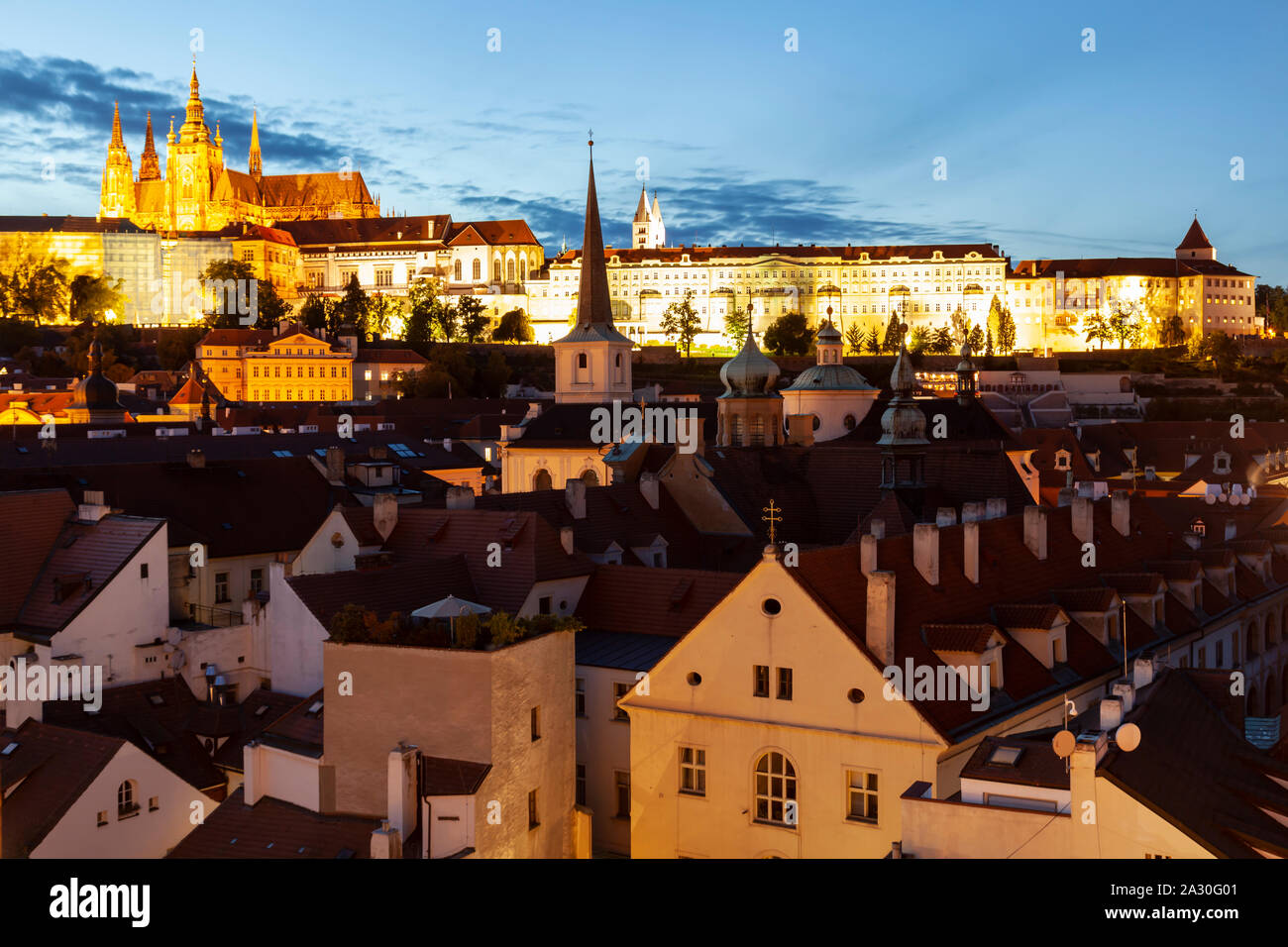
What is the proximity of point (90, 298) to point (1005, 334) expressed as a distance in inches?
3923

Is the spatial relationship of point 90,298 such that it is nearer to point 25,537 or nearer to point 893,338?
point 893,338

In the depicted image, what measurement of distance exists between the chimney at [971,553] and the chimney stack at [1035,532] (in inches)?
112

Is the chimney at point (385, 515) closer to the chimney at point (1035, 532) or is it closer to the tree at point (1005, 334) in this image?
the chimney at point (1035, 532)

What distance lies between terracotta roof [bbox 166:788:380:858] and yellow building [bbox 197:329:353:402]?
311ft

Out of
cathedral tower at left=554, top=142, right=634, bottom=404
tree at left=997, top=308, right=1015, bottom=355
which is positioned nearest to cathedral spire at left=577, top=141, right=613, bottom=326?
cathedral tower at left=554, top=142, right=634, bottom=404

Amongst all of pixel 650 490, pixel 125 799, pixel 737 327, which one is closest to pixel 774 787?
pixel 125 799

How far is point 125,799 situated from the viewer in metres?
22.3

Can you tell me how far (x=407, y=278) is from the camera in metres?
178

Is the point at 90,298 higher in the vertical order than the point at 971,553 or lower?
higher

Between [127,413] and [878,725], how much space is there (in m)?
66.7
